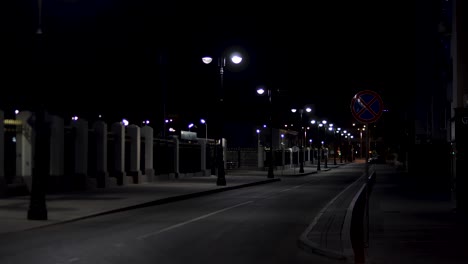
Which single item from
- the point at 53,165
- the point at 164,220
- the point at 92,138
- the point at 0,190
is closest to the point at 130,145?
the point at 92,138

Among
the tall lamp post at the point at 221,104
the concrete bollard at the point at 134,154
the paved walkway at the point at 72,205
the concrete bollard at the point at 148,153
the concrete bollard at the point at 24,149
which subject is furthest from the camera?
the concrete bollard at the point at 148,153

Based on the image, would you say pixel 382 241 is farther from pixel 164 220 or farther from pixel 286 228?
pixel 164 220

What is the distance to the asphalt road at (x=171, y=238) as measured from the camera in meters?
12.5

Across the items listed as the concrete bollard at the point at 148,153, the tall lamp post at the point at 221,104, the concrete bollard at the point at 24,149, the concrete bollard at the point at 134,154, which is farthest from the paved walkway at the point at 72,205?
the concrete bollard at the point at 148,153

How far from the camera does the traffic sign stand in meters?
13.3

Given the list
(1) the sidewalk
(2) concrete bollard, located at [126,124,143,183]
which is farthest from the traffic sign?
(2) concrete bollard, located at [126,124,143,183]

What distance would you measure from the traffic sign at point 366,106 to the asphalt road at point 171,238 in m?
2.80

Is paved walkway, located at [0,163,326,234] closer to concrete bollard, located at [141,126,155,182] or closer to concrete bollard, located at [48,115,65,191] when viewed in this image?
concrete bollard, located at [48,115,65,191]

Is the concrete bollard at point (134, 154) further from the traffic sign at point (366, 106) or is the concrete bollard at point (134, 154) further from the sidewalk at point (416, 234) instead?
the traffic sign at point (366, 106)

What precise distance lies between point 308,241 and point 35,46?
9338 millimetres

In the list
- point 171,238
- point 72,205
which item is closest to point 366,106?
point 171,238

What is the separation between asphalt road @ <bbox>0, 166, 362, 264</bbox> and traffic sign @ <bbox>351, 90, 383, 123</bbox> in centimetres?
280

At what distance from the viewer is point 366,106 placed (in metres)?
13.3

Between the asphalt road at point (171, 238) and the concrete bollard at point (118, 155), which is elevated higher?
the concrete bollard at point (118, 155)
